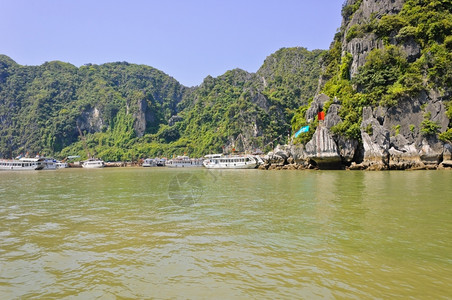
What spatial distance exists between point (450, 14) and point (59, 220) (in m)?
54.0

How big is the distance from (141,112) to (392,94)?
122m

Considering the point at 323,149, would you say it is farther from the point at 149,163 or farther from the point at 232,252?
the point at 149,163

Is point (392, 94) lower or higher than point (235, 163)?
higher

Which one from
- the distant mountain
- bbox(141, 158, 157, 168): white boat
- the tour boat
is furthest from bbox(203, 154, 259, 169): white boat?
the tour boat

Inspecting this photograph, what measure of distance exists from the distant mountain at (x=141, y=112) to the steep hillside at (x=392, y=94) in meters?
53.4

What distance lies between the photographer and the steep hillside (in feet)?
123

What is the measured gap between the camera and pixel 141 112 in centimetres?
14250

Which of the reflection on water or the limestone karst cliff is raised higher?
the limestone karst cliff

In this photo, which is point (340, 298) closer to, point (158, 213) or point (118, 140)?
point (158, 213)

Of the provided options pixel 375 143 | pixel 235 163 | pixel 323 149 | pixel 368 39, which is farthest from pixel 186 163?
pixel 375 143

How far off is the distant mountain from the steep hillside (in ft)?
175

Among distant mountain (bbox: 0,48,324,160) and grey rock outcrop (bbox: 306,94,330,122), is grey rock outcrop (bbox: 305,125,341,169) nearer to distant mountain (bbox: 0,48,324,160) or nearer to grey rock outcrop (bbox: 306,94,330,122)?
grey rock outcrop (bbox: 306,94,330,122)

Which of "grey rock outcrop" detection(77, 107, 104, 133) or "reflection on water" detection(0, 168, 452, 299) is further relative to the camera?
"grey rock outcrop" detection(77, 107, 104, 133)

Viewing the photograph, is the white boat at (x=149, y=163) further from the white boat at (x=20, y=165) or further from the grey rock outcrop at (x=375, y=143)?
the grey rock outcrop at (x=375, y=143)
